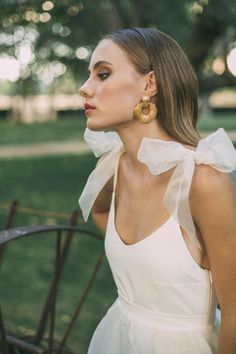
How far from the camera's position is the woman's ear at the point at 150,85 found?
1.75 m

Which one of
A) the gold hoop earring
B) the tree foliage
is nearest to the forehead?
the gold hoop earring

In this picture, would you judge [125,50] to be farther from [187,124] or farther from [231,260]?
[231,260]

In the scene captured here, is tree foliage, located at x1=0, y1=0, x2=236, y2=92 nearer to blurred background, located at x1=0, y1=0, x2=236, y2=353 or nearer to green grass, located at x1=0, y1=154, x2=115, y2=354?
blurred background, located at x1=0, y1=0, x2=236, y2=353

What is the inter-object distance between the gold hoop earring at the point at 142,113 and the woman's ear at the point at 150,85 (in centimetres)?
2

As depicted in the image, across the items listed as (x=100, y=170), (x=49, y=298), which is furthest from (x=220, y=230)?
(x=49, y=298)

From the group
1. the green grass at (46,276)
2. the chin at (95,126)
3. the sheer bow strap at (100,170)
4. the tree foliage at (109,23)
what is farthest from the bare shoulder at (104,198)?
the tree foliage at (109,23)

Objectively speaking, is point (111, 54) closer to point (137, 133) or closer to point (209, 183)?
point (137, 133)

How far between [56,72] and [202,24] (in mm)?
6753

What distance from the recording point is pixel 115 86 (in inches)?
69.0

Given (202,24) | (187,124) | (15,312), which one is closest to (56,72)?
(202,24)

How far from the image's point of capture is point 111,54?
5.79 feet

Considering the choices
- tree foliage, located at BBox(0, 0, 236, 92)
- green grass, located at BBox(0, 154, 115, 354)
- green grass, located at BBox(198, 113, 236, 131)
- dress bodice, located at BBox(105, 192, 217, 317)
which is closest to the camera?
dress bodice, located at BBox(105, 192, 217, 317)

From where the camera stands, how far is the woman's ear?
1747mm

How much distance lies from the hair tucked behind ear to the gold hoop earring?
25mm
